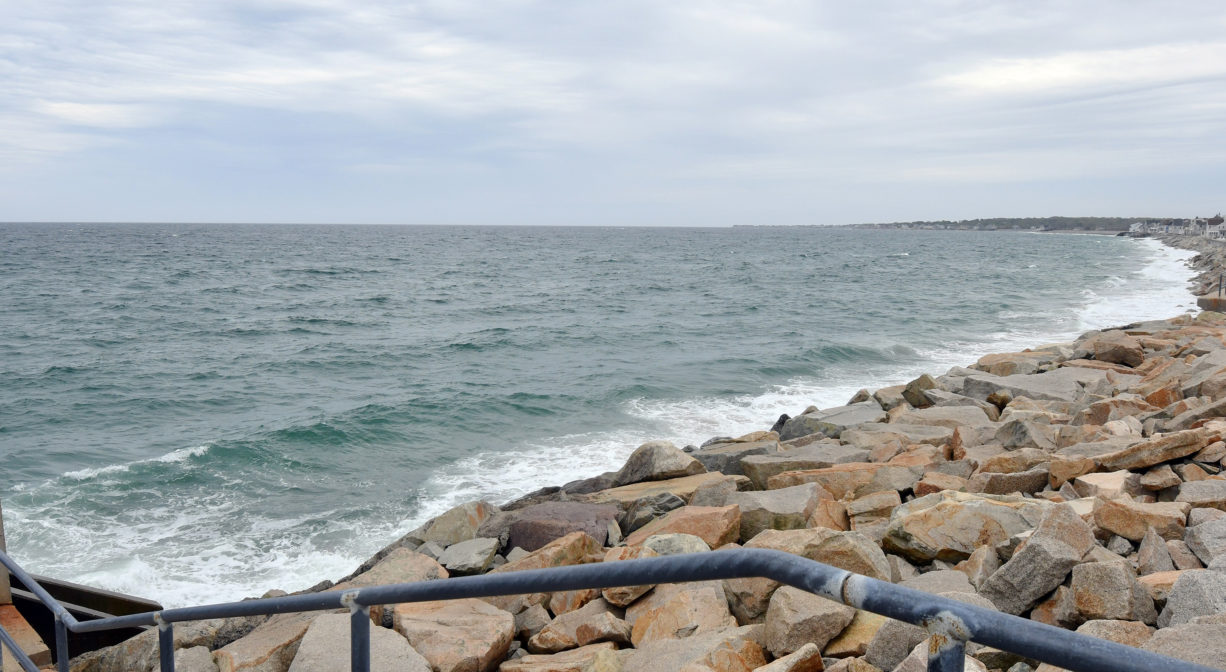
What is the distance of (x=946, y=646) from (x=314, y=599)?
152 cm

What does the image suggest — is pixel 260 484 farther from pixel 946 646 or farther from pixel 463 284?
pixel 463 284

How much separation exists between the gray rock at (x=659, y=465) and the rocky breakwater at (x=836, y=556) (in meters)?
0.02

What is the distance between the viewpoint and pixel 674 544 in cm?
546

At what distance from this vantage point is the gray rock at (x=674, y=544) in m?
5.43

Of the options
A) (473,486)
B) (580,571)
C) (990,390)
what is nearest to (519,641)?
(580,571)

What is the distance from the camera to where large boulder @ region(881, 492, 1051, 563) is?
17.1 ft

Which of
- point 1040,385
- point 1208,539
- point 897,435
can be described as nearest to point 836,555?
point 1208,539

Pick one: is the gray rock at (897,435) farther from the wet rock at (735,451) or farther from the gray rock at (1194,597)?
the gray rock at (1194,597)

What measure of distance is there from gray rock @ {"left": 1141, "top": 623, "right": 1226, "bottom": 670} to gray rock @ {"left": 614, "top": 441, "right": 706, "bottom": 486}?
6.10m

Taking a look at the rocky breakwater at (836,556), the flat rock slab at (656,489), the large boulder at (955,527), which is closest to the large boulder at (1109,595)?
the rocky breakwater at (836,556)

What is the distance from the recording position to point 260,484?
12.2 meters

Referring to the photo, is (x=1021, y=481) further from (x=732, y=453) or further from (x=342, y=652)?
(x=342, y=652)

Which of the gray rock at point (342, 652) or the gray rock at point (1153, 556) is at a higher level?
the gray rock at point (1153, 556)

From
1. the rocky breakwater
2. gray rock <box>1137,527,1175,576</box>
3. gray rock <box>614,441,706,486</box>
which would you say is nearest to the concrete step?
the rocky breakwater
